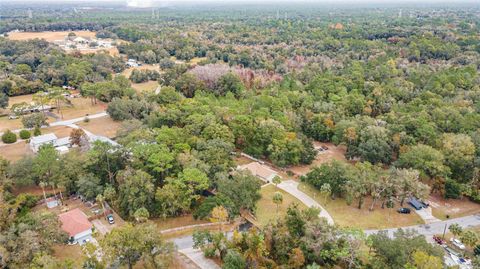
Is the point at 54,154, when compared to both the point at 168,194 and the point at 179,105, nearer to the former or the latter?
the point at 168,194

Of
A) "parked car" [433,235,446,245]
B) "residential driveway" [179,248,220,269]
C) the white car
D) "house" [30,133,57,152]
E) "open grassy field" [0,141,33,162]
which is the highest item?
"house" [30,133,57,152]

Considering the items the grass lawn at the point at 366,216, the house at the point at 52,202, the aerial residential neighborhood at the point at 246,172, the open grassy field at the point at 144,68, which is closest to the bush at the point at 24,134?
the aerial residential neighborhood at the point at 246,172

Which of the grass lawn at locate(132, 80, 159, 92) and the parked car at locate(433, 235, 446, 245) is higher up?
the grass lawn at locate(132, 80, 159, 92)

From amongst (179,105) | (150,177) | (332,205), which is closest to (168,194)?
(150,177)

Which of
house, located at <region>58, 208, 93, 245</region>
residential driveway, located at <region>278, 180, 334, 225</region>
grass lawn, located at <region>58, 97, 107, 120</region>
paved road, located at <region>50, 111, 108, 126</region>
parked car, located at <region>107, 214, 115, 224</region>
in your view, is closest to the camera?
house, located at <region>58, 208, 93, 245</region>

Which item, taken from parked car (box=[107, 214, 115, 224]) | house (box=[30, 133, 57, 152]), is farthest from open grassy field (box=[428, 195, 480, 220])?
house (box=[30, 133, 57, 152])

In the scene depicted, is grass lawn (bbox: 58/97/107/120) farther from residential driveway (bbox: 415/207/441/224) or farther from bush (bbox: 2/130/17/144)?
residential driveway (bbox: 415/207/441/224)

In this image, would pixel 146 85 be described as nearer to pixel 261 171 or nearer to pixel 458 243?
pixel 261 171

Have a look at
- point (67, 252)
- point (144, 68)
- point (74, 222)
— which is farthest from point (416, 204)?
point (144, 68)
